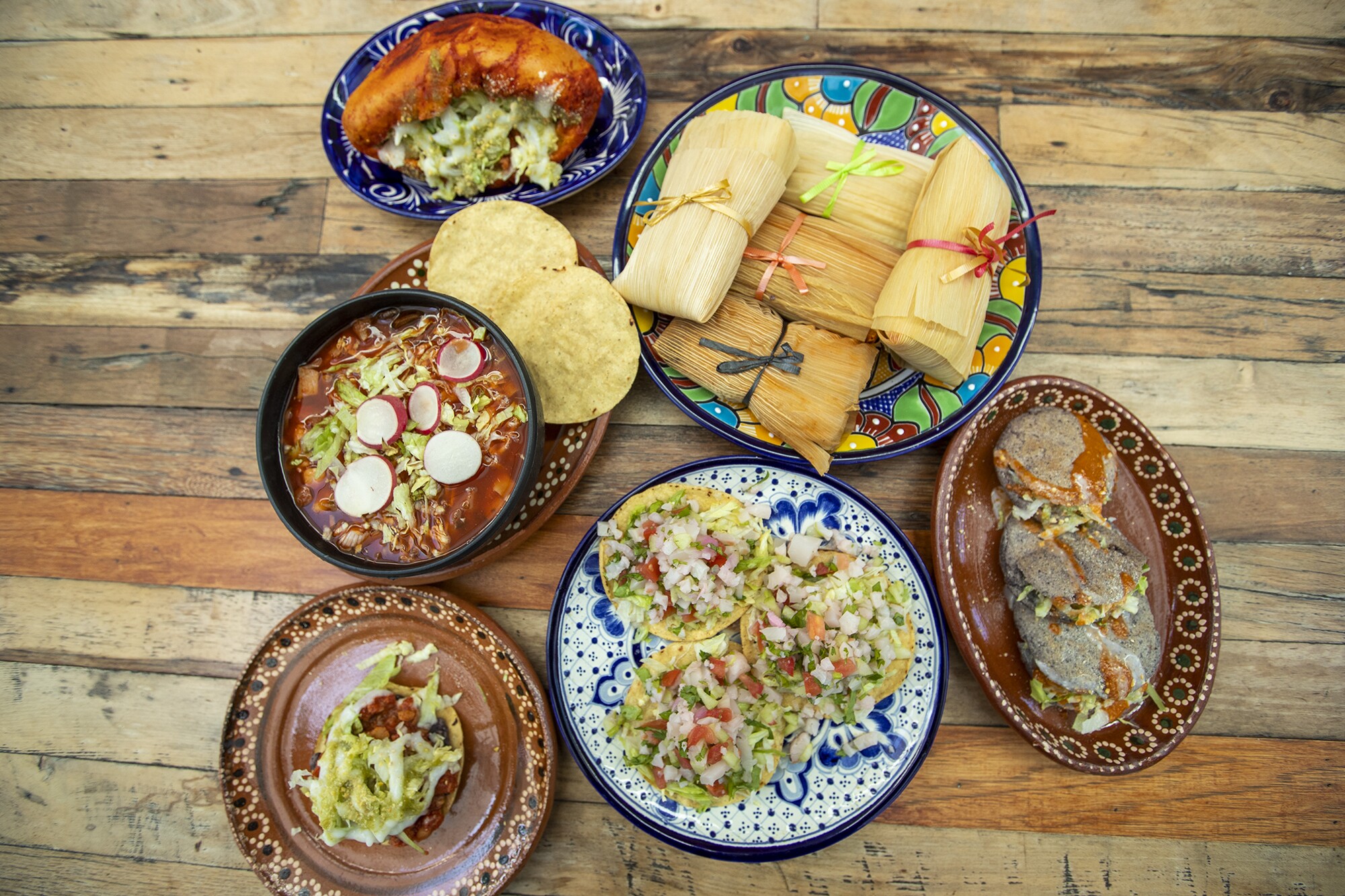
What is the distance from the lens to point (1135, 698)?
210cm

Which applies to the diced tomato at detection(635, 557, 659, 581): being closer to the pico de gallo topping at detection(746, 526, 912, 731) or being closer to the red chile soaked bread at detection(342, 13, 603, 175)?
the pico de gallo topping at detection(746, 526, 912, 731)

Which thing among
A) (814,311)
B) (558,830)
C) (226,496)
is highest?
(814,311)

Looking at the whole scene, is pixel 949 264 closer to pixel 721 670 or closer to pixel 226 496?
pixel 721 670

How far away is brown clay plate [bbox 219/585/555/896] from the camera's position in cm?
211

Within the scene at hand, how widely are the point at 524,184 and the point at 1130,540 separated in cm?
234

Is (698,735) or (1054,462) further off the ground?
(1054,462)

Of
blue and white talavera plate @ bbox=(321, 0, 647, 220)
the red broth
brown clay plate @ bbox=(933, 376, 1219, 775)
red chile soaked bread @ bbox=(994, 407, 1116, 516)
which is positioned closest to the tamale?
brown clay plate @ bbox=(933, 376, 1219, 775)

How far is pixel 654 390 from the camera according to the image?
7.84 ft

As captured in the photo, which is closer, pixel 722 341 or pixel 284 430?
pixel 284 430

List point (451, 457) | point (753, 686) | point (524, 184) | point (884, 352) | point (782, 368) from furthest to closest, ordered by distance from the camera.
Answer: point (524, 184) < point (884, 352) < point (782, 368) < point (753, 686) < point (451, 457)

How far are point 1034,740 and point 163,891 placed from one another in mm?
2892

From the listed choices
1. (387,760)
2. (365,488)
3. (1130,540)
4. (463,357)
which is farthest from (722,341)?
(387,760)

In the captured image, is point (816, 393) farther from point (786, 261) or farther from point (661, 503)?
point (661, 503)

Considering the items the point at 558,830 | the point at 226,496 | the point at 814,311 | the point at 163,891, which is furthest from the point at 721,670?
the point at 163,891
